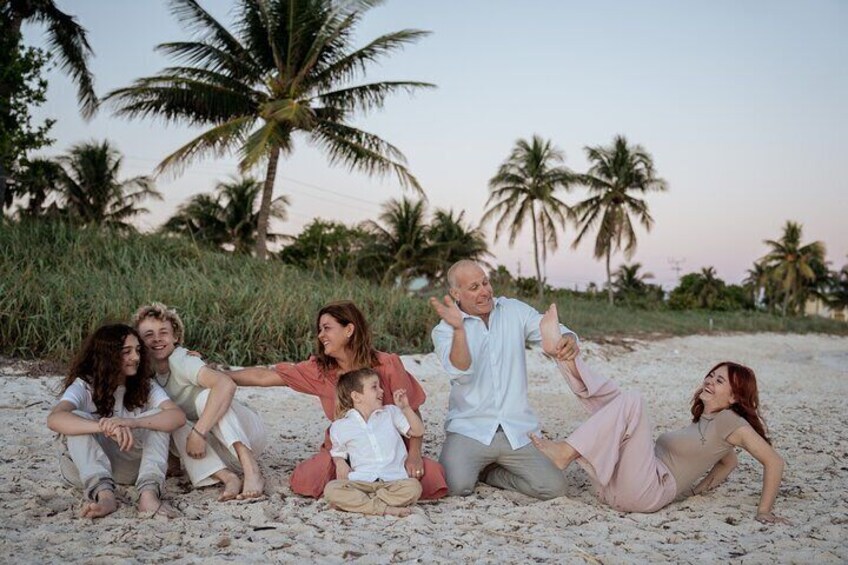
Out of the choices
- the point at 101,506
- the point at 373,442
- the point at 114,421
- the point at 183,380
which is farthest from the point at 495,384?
the point at 101,506

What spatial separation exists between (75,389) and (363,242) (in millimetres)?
27181

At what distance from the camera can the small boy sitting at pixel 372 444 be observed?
12.5 ft

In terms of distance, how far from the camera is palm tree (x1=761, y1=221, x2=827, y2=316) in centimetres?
5209

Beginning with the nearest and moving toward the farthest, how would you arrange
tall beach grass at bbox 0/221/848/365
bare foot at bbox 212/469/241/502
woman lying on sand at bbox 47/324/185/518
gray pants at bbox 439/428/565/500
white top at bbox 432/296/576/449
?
woman lying on sand at bbox 47/324/185/518
bare foot at bbox 212/469/241/502
gray pants at bbox 439/428/565/500
white top at bbox 432/296/576/449
tall beach grass at bbox 0/221/848/365

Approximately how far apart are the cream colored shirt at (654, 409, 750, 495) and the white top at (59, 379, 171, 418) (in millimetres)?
2906

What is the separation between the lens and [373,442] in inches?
153

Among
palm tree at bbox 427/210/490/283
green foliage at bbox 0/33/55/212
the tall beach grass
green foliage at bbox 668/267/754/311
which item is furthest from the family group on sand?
green foliage at bbox 668/267/754/311

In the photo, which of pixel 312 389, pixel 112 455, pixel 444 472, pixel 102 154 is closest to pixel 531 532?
pixel 444 472

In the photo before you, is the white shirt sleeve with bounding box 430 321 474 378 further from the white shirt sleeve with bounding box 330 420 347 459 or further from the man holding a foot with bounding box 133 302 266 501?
the man holding a foot with bounding box 133 302 266 501

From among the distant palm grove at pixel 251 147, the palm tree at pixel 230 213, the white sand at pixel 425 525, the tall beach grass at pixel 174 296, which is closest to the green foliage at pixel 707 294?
the distant palm grove at pixel 251 147

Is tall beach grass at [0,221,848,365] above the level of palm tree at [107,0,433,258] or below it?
below

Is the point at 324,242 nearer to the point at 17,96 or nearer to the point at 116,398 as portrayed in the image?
the point at 17,96

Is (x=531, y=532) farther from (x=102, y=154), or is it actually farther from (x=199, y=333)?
(x=102, y=154)

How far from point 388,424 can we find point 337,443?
305mm
